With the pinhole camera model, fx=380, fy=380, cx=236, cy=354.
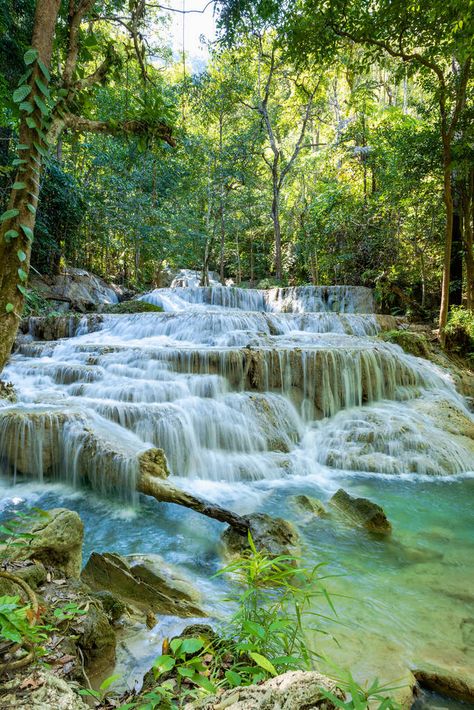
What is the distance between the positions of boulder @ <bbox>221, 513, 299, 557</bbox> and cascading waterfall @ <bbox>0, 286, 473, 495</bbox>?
157 cm

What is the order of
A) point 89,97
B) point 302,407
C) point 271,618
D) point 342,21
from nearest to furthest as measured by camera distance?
1. point 271,618
2. point 89,97
3. point 342,21
4. point 302,407

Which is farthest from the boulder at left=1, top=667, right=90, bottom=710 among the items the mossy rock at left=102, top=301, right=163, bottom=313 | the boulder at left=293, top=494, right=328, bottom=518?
the mossy rock at left=102, top=301, right=163, bottom=313

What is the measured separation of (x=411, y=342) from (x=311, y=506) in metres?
6.86

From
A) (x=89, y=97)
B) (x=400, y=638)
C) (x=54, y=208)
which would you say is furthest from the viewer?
(x=54, y=208)

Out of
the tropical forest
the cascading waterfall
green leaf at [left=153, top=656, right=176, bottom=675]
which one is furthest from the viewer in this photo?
the cascading waterfall

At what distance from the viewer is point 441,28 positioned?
285 inches

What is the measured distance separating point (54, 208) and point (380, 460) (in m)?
13.9

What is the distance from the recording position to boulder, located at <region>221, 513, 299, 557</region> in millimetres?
3457

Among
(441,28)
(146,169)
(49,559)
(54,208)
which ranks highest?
(146,169)

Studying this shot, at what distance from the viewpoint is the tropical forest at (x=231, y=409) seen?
6.24ft

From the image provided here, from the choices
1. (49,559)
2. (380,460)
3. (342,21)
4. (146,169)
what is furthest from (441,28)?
(146,169)

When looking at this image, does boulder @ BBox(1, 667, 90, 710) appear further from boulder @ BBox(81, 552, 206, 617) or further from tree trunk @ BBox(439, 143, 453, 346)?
tree trunk @ BBox(439, 143, 453, 346)

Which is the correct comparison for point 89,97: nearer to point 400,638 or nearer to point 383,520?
point 400,638

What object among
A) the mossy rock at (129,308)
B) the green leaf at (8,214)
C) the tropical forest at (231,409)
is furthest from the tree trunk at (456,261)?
the green leaf at (8,214)
